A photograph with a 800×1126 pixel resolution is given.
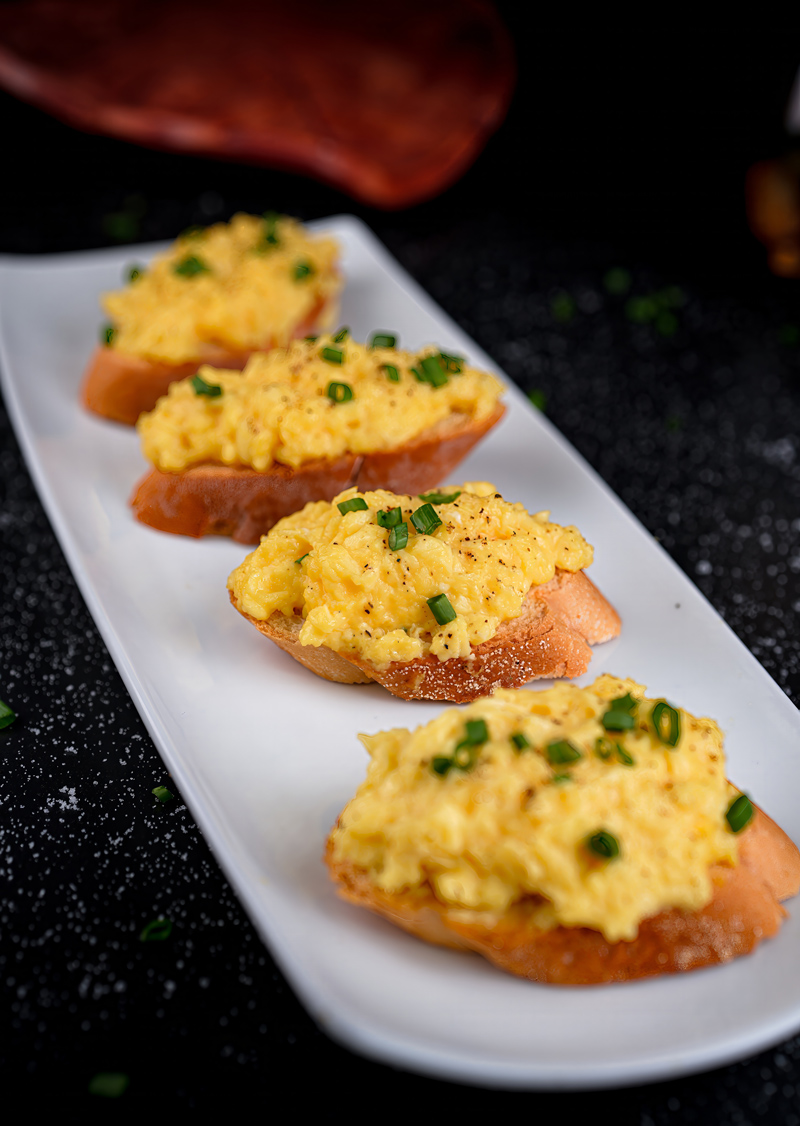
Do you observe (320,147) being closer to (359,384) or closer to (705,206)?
(705,206)

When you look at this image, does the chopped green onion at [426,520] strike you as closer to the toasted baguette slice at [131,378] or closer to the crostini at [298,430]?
the crostini at [298,430]

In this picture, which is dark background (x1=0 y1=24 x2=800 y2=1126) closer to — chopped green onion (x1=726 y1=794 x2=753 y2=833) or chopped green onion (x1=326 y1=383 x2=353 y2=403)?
chopped green onion (x1=726 y1=794 x2=753 y2=833)

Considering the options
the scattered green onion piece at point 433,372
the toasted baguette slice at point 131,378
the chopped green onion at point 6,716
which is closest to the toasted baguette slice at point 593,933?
the chopped green onion at point 6,716

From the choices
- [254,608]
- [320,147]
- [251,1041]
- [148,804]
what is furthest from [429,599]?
[320,147]

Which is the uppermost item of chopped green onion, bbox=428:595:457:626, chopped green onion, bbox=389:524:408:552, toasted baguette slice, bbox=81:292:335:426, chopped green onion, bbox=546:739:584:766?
chopped green onion, bbox=546:739:584:766

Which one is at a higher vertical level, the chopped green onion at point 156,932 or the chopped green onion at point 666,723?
the chopped green onion at point 666,723

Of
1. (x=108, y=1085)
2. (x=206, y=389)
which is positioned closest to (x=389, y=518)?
(x=206, y=389)

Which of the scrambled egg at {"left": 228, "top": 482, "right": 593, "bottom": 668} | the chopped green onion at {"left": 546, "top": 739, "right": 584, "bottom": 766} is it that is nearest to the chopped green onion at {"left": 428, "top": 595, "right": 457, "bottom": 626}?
the scrambled egg at {"left": 228, "top": 482, "right": 593, "bottom": 668}

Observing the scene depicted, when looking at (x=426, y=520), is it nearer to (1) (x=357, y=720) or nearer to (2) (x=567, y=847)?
(1) (x=357, y=720)
